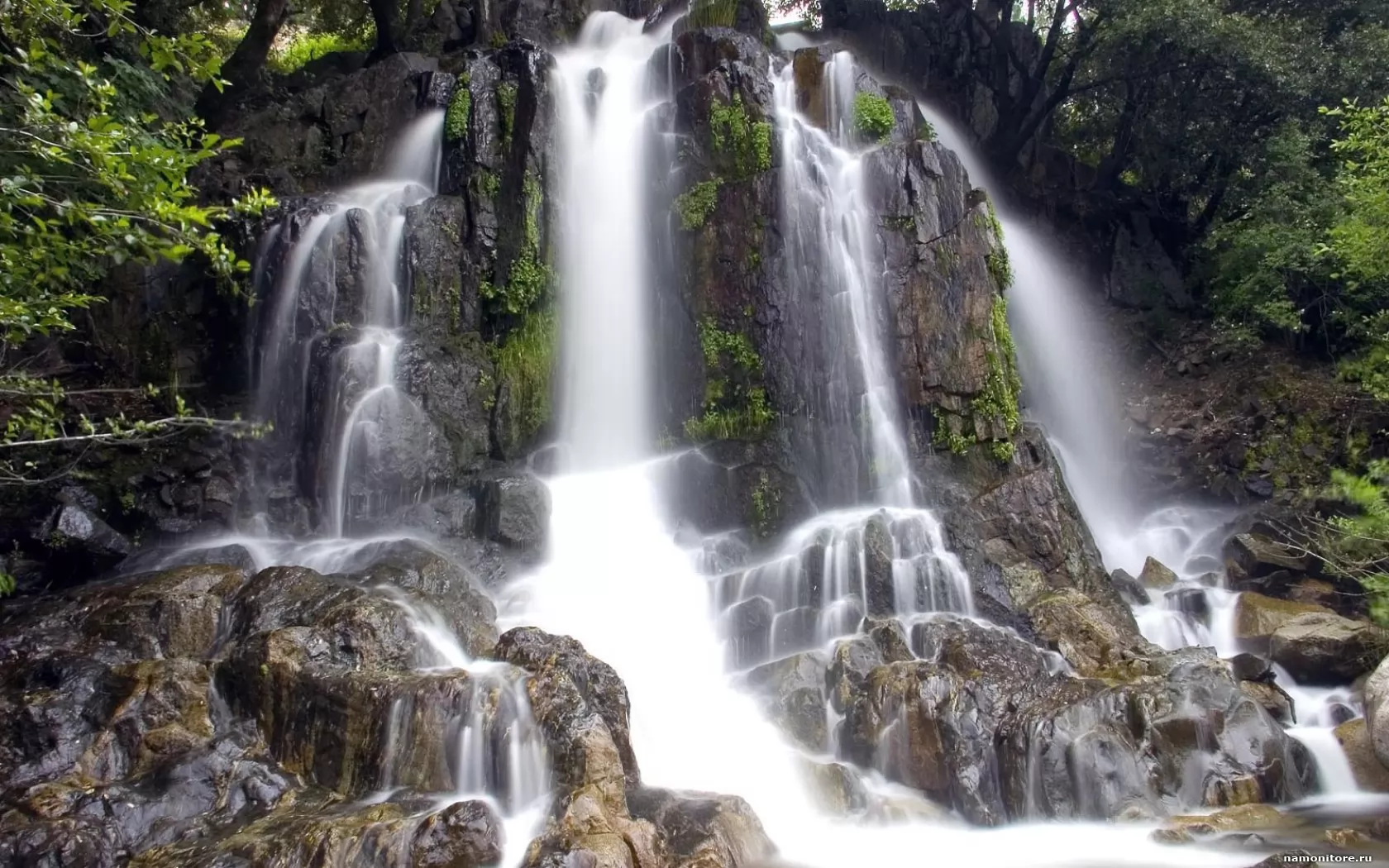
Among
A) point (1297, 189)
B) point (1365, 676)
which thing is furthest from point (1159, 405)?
point (1365, 676)

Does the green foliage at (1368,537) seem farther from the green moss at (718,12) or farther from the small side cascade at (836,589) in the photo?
the green moss at (718,12)

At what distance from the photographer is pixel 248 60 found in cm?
1869

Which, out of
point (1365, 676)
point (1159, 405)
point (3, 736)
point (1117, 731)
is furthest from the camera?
point (1159, 405)

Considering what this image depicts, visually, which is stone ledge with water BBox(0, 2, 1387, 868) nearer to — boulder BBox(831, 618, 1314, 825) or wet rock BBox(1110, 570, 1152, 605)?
boulder BBox(831, 618, 1314, 825)

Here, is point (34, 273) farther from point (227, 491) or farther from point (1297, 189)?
point (1297, 189)

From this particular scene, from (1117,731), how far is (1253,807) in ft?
4.03

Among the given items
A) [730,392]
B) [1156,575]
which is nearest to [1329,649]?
[1156,575]

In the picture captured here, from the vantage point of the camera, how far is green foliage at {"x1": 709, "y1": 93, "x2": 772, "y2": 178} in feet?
52.3

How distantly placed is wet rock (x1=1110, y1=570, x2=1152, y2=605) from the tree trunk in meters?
18.8

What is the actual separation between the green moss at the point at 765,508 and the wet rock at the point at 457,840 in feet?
23.5

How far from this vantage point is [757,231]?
15.2 meters

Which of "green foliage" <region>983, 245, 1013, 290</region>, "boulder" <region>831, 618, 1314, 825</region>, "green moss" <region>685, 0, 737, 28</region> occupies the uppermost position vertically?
"green moss" <region>685, 0, 737, 28</region>

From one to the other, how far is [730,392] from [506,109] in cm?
729

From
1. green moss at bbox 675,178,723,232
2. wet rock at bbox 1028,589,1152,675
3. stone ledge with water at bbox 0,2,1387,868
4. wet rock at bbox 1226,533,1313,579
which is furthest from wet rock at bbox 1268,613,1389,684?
green moss at bbox 675,178,723,232
